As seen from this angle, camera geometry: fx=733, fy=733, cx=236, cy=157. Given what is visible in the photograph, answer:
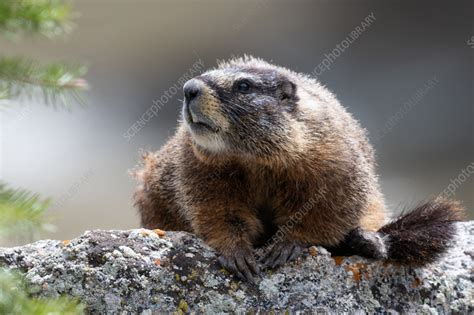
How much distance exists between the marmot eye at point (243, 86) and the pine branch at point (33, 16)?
2257 mm

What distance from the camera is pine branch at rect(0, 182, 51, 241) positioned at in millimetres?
1914

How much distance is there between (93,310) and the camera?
12.0 ft

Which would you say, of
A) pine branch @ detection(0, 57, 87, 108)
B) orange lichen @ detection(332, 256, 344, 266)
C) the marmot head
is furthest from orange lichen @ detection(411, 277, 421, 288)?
pine branch @ detection(0, 57, 87, 108)

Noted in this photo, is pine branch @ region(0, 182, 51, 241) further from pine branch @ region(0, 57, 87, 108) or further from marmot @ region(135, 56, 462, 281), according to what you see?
marmot @ region(135, 56, 462, 281)

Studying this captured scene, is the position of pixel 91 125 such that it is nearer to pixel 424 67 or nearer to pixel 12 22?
pixel 424 67

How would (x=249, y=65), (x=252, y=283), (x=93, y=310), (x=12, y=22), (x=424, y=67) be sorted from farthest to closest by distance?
(x=424, y=67)
(x=249, y=65)
(x=252, y=283)
(x=93, y=310)
(x=12, y=22)

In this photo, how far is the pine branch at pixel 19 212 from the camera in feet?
6.28

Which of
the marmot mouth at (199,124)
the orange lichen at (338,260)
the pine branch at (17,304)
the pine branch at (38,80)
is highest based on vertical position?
the marmot mouth at (199,124)

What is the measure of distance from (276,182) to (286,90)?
25.7 inches

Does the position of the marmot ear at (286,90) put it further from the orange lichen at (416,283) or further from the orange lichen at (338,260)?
the orange lichen at (416,283)

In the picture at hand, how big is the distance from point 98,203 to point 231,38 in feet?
12.6

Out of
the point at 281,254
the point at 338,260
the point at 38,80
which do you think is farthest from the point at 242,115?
the point at 38,80

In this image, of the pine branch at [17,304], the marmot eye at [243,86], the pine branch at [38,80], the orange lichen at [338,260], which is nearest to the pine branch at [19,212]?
the pine branch at [17,304]

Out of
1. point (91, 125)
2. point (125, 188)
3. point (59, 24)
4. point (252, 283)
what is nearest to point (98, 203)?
point (125, 188)
